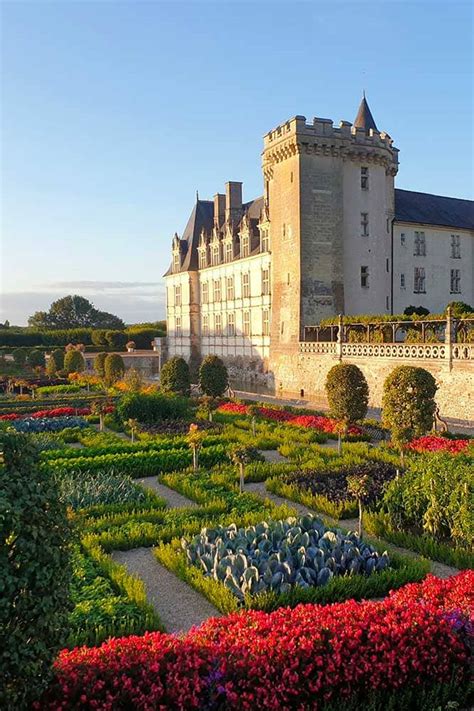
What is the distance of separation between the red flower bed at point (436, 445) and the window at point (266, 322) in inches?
950

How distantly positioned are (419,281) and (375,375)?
48.5 ft

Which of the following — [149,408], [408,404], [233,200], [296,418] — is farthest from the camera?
[233,200]

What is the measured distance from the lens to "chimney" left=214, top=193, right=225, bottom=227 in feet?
159

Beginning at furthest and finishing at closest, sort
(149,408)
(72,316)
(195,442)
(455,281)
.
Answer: (72,316) → (455,281) → (149,408) → (195,442)

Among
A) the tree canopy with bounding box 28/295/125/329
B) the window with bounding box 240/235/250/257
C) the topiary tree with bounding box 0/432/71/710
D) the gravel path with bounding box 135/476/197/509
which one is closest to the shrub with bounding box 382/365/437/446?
the gravel path with bounding box 135/476/197/509

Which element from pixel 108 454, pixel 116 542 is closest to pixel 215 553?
pixel 116 542

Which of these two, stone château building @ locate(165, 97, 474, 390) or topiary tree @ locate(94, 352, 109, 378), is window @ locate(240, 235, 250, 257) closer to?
stone château building @ locate(165, 97, 474, 390)

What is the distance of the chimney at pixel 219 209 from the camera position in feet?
159

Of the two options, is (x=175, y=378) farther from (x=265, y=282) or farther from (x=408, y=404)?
(x=408, y=404)

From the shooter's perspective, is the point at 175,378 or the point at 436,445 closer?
the point at 436,445

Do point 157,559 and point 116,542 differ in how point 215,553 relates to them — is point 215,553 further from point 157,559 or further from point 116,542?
point 116,542

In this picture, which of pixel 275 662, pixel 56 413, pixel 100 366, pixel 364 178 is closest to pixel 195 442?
pixel 275 662

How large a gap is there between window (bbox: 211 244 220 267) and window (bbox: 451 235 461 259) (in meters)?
17.3

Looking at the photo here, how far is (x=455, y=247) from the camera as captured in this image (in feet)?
139
